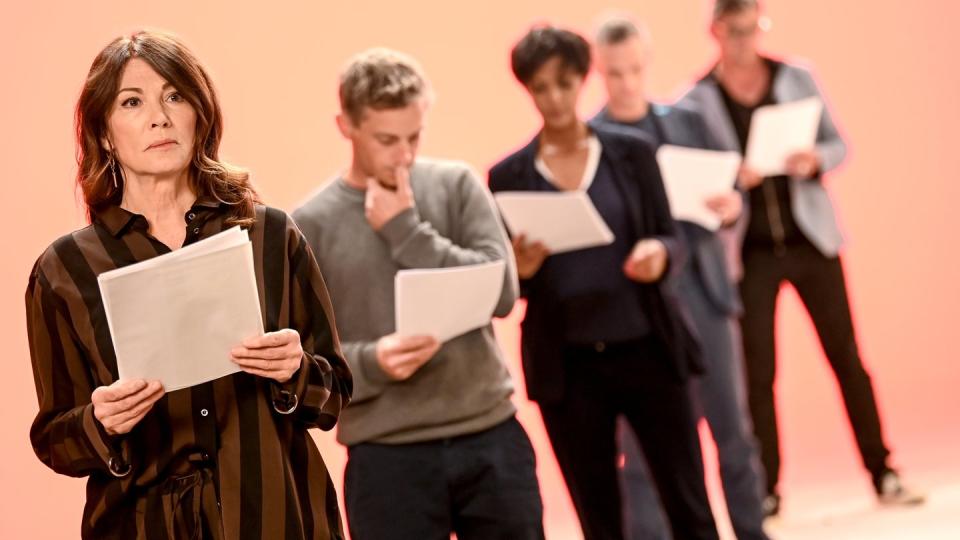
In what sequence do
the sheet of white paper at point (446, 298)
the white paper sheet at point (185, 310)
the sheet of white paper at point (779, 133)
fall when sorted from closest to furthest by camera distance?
the white paper sheet at point (185, 310) → the sheet of white paper at point (446, 298) → the sheet of white paper at point (779, 133)

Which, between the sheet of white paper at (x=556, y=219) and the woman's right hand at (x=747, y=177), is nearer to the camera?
the sheet of white paper at (x=556, y=219)

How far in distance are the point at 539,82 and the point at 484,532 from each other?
3.77 feet

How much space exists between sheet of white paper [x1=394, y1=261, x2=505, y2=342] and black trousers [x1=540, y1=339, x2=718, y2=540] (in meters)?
0.51

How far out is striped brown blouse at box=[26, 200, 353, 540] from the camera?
2100mm

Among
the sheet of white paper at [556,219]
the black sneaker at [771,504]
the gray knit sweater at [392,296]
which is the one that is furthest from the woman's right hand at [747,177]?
the gray knit sweater at [392,296]

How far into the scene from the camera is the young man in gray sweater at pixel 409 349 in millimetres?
2852

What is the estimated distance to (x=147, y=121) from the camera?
2135 mm

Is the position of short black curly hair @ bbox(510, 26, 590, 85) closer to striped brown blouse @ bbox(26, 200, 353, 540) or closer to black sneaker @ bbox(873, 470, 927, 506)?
striped brown blouse @ bbox(26, 200, 353, 540)

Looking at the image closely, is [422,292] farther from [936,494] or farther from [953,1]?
[953,1]

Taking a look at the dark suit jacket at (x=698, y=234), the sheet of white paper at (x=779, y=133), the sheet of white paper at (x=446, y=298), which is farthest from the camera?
the sheet of white paper at (x=779, y=133)

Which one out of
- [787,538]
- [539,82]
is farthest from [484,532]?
[787,538]

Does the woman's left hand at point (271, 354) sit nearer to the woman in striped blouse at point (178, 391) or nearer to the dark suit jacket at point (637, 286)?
the woman in striped blouse at point (178, 391)

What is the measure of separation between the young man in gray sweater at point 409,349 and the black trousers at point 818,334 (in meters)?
1.96

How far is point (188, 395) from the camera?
2129 mm
